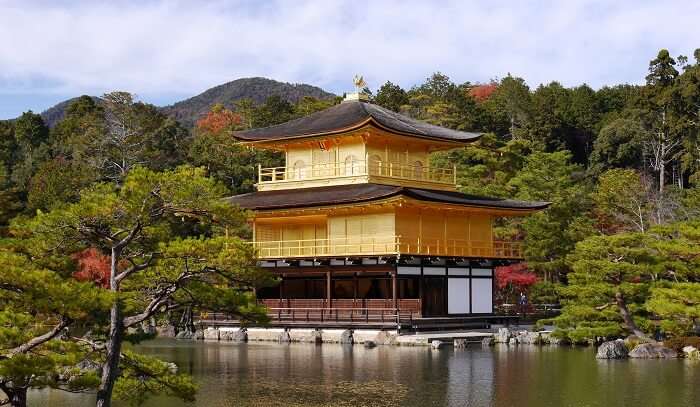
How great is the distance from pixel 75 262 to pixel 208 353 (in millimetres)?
16408

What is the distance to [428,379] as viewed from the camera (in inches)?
898

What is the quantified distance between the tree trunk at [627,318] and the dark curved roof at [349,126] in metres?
12.0

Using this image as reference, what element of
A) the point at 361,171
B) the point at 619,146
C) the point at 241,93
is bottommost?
the point at 361,171

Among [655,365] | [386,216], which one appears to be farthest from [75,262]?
[386,216]

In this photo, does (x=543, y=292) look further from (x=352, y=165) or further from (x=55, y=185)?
(x=55, y=185)

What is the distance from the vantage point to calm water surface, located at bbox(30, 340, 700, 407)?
1955 centimetres

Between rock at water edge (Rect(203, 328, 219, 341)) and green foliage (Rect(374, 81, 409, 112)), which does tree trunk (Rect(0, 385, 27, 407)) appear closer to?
rock at water edge (Rect(203, 328, 219, 341))

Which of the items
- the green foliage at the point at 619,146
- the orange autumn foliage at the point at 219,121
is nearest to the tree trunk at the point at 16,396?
the green foliage at the point at 619,146

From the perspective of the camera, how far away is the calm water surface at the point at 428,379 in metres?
19.5

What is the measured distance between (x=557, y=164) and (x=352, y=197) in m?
14.4

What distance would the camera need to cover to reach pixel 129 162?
202 ft

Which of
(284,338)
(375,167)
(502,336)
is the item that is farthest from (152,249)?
(375,167)

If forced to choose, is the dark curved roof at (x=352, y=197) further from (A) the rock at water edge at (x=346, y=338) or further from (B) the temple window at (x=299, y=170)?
(A) the rock at water edge at (x=346, y=338)

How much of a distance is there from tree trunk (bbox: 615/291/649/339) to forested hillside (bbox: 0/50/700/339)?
41 millimetres
